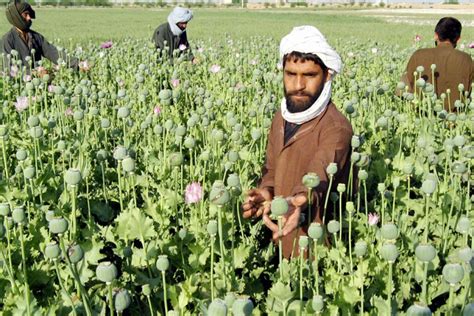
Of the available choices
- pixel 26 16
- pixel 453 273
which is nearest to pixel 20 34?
pixel 26 16

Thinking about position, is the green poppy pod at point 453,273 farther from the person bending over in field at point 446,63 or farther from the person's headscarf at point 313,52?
the person bending over in field at point 446,63

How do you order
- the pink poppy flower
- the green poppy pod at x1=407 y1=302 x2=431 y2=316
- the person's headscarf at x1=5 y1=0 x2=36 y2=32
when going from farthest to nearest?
the person's headscarf at x1=5 y1=0 x2=36 y2=32 < the pink poppy flower < the green poppy pod at x1=407 y1=302 x2=431 y2=316

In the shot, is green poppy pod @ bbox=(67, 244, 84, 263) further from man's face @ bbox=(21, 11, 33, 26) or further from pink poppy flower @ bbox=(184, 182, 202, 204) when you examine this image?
man's face @ bbox=(21, 11, 33, 26)

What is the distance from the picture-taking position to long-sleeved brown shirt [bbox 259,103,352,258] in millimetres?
2010

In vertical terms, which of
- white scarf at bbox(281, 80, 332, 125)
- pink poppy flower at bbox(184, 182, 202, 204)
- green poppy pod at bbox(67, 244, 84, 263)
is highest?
white scarf at bbox(281, 80, 332, 125)

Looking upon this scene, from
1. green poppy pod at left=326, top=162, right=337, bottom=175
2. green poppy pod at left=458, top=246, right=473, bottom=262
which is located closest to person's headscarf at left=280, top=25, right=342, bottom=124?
green poppy pod at left=326, top=162, right=337, bottom=175

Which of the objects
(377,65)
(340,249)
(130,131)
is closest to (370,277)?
(340,249)

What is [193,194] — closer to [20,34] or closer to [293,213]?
[293,213]

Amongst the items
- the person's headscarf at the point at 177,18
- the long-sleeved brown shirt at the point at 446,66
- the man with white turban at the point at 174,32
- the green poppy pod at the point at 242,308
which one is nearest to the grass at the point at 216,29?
the man with white turban at the point at 174,32

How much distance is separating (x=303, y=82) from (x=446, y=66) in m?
2.63

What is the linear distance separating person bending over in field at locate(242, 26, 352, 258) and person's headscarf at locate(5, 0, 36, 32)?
149 inches

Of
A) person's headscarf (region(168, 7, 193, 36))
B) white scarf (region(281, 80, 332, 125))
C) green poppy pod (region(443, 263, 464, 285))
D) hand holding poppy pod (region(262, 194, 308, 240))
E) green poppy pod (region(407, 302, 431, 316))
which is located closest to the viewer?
green poppy pod (region(407, 302, 431, 316))

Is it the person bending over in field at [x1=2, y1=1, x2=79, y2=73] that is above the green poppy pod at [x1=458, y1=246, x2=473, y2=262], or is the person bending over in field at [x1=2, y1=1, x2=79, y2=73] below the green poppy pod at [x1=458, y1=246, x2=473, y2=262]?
above

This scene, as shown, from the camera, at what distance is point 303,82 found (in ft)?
6.75
